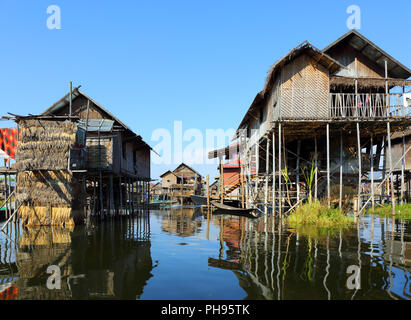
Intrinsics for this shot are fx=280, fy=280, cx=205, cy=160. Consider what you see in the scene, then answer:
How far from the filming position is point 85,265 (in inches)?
253

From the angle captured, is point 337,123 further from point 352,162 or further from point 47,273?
point 47,273

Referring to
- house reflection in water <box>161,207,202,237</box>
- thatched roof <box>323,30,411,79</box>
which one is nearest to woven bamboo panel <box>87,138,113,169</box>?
house reflection in water <box>161,207,202,237</box>

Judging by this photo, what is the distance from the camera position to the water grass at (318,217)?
12.5m

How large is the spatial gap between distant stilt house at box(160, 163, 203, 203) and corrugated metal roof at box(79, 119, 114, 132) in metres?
26.1

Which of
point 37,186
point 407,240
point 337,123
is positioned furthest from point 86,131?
point 407,240

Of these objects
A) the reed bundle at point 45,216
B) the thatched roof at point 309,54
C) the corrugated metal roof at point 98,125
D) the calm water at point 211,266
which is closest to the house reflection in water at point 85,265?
the calm water at point 211,266

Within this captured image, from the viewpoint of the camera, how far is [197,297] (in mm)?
4430

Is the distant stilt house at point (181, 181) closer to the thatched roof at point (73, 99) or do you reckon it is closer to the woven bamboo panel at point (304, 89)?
the thatched roof at point (73, 99)

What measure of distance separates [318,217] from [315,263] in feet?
23.2

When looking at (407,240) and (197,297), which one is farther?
(407,240)

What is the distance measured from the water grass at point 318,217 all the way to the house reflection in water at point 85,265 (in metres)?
7.01

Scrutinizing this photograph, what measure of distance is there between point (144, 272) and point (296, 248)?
432 centimetres
